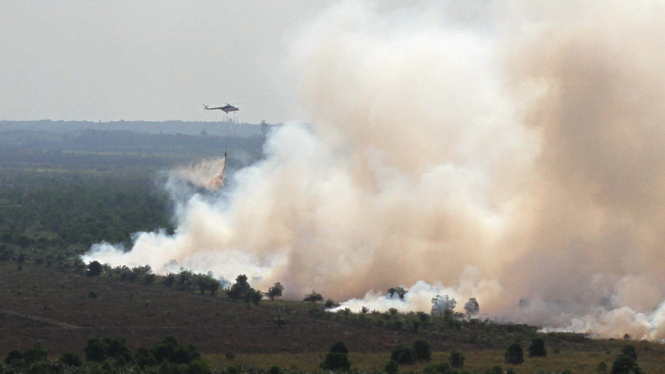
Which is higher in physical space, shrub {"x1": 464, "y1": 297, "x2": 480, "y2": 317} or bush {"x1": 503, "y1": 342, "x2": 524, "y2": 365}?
shrub {"x1": 464, "y1": 297, "x2": 480, "y2": 317}

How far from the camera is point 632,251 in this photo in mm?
70250

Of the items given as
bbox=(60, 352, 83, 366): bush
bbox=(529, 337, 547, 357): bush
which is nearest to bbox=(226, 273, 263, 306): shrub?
bbox=(60, 352, 83, 366): bush

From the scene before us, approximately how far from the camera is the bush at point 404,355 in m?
54.6

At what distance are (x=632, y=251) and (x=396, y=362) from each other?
87.6 ft

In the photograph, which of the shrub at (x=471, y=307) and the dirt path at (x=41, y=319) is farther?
the shrub at (x=471, y=307)

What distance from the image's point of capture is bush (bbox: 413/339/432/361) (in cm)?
5581

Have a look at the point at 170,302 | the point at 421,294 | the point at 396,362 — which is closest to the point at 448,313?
the point at 421,294

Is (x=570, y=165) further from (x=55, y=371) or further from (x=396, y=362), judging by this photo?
(x=55, y=371)

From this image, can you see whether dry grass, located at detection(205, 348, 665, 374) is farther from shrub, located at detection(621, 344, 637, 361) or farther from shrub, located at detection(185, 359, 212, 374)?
shrub, located at detection(185, 359, 212, 374)

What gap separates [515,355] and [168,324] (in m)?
24.2

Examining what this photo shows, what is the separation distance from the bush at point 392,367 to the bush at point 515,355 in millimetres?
7481

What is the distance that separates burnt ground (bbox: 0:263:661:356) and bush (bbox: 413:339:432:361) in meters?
3.20

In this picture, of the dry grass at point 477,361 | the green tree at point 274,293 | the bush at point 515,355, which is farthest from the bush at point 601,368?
the green tree at point 274,293

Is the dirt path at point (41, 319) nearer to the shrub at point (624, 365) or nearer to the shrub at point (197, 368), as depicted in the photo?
the shrub at point (197, 368)
